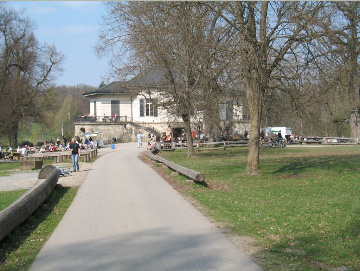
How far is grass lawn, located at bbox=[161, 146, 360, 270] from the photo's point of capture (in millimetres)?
7012

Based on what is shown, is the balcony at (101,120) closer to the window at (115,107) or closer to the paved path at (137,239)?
the window at (115,107)

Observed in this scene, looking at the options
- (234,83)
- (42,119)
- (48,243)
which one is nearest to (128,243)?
(48,243)

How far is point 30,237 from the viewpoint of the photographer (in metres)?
9.08

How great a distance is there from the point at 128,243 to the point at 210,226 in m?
2.12

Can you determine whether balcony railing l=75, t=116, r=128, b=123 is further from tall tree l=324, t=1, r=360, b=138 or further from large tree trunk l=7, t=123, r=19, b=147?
tall tree l=324, t=1, r=360, b=138

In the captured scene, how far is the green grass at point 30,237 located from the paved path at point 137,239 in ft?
0.72

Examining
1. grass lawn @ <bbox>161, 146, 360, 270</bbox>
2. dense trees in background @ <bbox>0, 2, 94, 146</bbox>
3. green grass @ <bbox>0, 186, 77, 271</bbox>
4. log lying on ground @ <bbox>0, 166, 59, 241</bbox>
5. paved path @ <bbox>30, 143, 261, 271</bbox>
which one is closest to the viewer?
paved path @ <bbox>30, 143, 261, 271</bbox>

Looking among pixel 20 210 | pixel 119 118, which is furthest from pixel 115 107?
pixel 20 210

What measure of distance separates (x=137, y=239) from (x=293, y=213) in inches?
161

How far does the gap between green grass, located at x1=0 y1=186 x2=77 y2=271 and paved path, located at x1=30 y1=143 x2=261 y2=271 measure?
0.22 m

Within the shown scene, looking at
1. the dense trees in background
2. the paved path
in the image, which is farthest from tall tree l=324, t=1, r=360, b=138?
the dense trees in background

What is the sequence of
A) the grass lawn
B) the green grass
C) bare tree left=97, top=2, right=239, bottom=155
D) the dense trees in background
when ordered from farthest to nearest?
the dense trees in background
bare tree left=97, top=2, right=239, bottom=155
the green grass
the grass lawn

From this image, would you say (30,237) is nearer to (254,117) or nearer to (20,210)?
(20,210)

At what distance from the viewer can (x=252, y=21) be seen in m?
17.6
